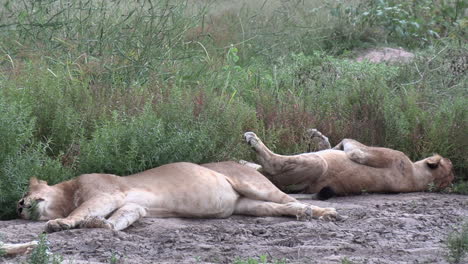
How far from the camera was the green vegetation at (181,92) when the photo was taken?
6.57 meters

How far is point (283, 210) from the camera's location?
6590mm

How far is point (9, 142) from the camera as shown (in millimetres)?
6105

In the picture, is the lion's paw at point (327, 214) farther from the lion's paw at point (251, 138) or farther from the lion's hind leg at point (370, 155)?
the lion's hind leg at point (370, 155)

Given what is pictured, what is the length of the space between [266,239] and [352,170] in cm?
235

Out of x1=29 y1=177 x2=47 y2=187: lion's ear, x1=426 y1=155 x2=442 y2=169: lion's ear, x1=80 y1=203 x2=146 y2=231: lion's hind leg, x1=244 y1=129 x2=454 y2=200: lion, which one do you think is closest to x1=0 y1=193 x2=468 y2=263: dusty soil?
x1=80 y1=203 x2=146 y2=231: lion's hind leg

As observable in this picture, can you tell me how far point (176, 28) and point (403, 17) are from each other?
4.93m

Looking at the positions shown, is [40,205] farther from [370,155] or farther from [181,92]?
[370,155]

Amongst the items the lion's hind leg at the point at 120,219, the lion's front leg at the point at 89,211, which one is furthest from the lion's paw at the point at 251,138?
the lion's front leg at the point at 89,211

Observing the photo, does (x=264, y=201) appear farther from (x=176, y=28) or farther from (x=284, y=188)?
(x=176, y=28)

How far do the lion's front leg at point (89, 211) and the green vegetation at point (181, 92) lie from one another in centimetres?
60

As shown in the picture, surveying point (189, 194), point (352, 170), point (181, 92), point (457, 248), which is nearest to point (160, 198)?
point (189, 194)

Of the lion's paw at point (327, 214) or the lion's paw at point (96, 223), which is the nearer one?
the lion's paw at point (96, 223)

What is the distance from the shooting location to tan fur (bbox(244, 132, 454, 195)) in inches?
293

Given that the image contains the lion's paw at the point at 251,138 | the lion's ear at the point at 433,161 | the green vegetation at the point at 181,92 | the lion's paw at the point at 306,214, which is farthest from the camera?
the lion's ear at the point at 433,161
